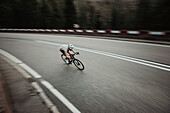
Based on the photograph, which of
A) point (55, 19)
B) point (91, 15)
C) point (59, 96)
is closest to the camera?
point (59, 96)

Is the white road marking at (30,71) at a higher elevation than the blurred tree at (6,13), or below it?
below

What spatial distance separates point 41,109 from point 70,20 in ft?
139

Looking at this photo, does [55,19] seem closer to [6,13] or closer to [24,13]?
[24,13]

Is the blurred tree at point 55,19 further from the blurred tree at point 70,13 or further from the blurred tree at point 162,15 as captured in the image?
the blurred tree at point 162,15

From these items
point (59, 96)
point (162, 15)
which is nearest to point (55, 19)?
point (162, 15)

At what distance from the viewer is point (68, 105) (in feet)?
9.84

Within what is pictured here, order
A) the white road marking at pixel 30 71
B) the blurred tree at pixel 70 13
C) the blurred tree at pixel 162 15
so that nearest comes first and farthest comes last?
the white road marking at pixel 30 71
the blurred tree at pixel 162 15
the blurred tree at pixel 70 13

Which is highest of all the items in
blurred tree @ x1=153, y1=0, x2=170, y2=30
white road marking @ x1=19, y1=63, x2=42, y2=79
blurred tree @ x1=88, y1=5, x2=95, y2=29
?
blurred tree @ x1=88, y1=5, x2=95, y2=29

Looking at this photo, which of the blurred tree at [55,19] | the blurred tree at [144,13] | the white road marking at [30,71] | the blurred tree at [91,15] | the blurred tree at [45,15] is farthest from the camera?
the blurred tree at [91,15]

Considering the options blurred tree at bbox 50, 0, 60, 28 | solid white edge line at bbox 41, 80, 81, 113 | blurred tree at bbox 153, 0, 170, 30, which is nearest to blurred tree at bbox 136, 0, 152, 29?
blurred tree at bbox 153, 0, 170, 30

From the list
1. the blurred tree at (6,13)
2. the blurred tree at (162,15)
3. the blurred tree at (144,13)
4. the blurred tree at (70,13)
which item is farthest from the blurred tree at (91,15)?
the blurred tree at (6,13)

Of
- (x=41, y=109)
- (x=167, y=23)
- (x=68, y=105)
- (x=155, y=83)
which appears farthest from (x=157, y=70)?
(x=167, y=23)

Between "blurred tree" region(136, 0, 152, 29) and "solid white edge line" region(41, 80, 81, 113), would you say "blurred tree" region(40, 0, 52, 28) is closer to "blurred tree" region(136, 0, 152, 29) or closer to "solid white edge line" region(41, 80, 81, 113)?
"blurred tree" region(136, 0, 152, 29)

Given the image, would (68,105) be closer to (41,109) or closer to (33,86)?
(41,109)
